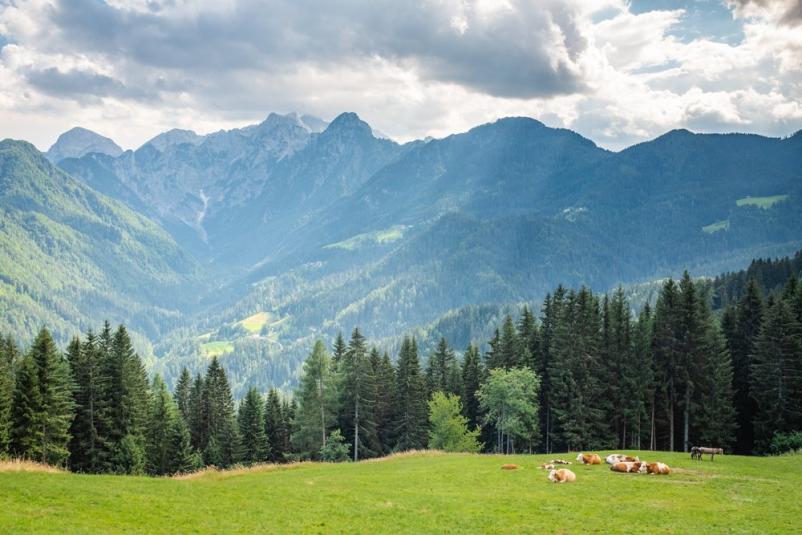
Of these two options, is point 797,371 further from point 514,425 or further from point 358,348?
point 358,348

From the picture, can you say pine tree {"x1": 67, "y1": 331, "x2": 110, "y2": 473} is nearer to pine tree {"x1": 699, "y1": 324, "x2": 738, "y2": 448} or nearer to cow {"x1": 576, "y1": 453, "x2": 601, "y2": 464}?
cow {"x1": 576, "y1": 453, "x2": 601, "y2": 464}

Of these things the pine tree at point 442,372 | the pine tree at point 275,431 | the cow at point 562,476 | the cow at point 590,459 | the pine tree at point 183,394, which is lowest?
the pine tree at point 275,431

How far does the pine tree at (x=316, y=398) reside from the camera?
86688 mm

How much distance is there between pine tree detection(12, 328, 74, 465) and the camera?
5891 centimetres

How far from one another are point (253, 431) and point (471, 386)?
35626 millimetres

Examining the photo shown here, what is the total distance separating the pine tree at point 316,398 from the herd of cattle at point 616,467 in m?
46.3

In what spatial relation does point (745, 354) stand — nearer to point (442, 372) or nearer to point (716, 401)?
point (716, 401)

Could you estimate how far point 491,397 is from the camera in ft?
257

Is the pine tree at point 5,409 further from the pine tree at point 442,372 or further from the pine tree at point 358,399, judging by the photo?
the pine tree at point 442,372

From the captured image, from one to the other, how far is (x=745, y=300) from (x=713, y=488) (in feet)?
207

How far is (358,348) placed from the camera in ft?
287

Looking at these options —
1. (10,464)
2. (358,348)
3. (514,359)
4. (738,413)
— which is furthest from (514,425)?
(10,464)

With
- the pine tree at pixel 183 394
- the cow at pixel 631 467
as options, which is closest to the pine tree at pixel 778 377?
the cow at pixel 631 467

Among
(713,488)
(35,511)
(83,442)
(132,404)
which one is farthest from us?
(132,404)
